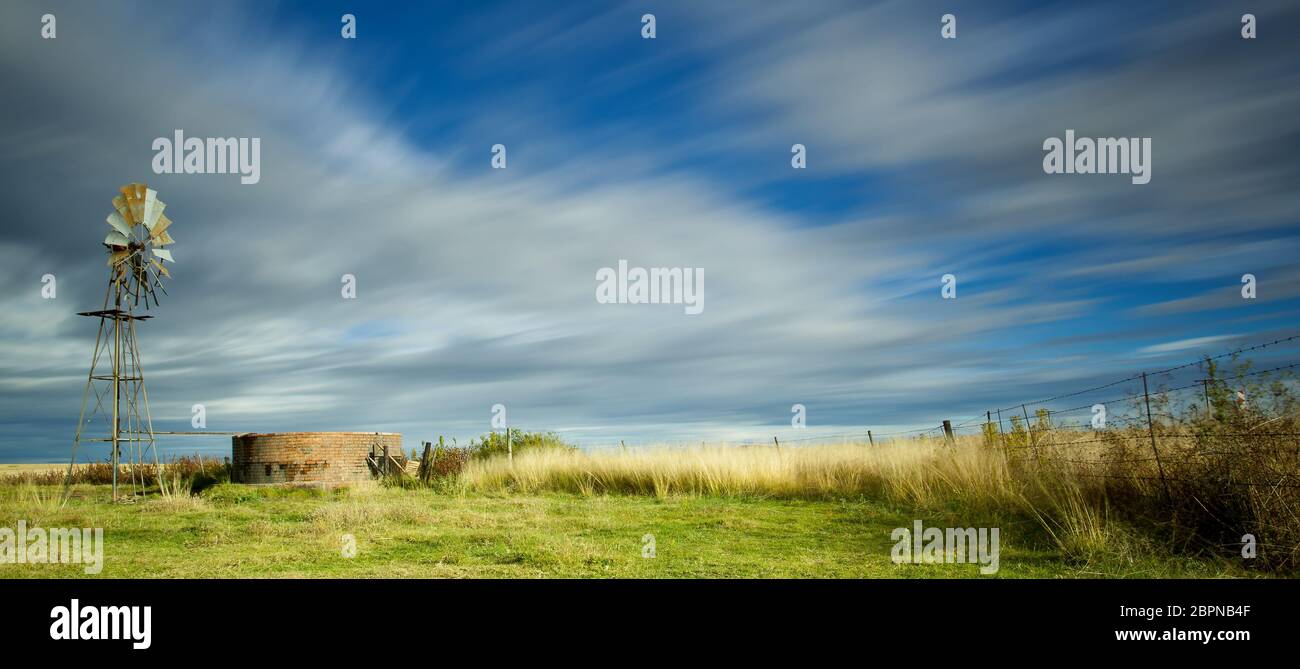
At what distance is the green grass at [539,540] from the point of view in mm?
8841

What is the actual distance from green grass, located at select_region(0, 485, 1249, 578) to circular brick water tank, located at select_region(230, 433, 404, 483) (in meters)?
6.53

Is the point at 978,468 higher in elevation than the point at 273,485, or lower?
higher

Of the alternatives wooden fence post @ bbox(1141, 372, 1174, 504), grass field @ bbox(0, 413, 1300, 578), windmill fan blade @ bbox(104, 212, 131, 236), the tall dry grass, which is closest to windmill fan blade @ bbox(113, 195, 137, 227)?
windmill fan blade @ bbox(104, 212, 131, 236)

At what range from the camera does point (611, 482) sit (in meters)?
19.5

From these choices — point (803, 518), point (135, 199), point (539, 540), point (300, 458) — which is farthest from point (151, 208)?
point (803, 518)

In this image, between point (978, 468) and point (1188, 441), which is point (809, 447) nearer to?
point (978, 468)

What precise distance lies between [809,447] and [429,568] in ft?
41.5

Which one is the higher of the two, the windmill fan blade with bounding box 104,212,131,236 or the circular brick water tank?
the windmill fan blade with bounding box 104,212,131,236

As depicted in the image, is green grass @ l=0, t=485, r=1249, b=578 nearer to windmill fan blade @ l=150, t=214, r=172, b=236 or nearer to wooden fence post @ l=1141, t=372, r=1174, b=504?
wooden fence post @ l=1141, t=372, r=1174, b=504

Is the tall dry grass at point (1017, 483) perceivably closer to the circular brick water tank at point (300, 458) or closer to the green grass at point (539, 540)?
the green grass at point (539, 540)

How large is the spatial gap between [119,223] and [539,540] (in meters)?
16.4

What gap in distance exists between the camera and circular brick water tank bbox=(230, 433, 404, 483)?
23750 millimetres

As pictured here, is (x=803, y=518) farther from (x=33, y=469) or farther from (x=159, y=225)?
(x=33, y=469)
